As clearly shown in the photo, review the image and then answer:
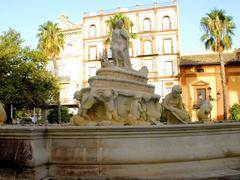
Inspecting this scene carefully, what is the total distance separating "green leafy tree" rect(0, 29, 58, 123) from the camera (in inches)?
1080

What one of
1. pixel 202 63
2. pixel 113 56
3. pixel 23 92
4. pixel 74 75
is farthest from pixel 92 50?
pixel 113 56

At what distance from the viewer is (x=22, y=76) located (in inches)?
1129

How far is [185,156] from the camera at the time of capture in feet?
18.9

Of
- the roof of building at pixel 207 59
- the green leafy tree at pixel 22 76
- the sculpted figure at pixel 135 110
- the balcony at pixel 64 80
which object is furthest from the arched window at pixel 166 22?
the sculpted figure at pixel 135 110

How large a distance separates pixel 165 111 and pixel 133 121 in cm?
104

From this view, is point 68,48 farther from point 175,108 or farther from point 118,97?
point 175,108

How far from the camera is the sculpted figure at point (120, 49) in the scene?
35.7ft

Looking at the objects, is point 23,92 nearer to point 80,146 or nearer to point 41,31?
point 41,31

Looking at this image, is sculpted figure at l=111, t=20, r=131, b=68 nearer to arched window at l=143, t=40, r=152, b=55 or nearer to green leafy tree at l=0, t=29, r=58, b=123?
green leafy tree at l=0, t=29, r=58, b=123

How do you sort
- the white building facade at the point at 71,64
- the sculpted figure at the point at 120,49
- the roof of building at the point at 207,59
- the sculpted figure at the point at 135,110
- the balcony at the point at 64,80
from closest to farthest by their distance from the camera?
the sculpted figure at the point at 135,110
the sculpted figure at the point at 120,49
the roof of building at the point at 207,59
the white building facade at the point at 71,64
the balcony at the point at 64,80

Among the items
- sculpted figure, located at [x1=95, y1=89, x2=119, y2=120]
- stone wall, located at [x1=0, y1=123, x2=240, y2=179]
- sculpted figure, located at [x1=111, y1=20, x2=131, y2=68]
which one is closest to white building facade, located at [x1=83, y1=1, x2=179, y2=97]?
sculpted figure, located at [x1=111, y1=20, x2=131, y2=68]

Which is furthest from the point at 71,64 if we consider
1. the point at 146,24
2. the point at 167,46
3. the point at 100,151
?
the point at 100,151

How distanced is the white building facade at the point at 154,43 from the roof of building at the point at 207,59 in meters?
1.63

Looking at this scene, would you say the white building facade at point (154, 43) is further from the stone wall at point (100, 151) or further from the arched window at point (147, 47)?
the stone wall at point (100, 151)
